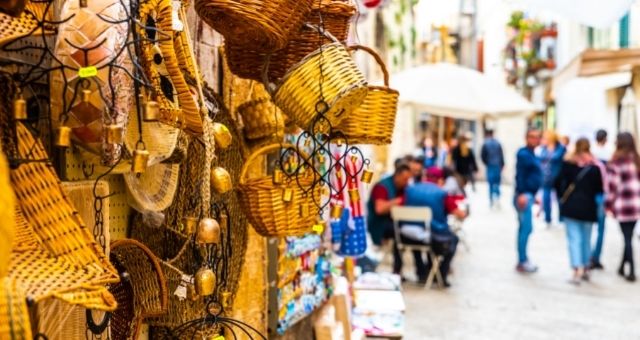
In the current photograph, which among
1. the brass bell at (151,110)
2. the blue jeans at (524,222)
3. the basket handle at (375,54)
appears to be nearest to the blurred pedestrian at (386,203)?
the blue jeans at (524,222)

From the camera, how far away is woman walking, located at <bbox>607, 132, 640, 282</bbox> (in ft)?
23.6

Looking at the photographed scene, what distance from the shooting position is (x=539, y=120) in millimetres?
26188

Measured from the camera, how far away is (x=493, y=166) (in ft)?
49.5

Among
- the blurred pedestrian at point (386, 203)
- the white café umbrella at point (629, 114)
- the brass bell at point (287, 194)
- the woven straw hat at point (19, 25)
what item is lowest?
the blurred pedestrian at point (386, 203)

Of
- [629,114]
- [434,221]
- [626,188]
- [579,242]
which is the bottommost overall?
[579,242]

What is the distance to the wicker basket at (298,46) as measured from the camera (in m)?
1.80

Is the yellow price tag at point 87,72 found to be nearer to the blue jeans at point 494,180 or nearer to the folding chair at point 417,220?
the folding chair at point 417,220

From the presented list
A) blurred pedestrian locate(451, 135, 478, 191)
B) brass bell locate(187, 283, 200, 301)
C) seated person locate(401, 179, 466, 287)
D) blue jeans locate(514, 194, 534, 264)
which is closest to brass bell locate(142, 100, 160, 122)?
brass bell locate(187, 283, 200, 301)

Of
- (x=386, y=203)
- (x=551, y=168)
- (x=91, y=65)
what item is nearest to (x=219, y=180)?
(x=91, y=65)

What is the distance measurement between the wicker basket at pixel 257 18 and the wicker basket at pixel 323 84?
0.09 metres

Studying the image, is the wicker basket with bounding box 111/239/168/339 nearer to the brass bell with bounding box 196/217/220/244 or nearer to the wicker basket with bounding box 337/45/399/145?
the brass bell with bounding box 196/217/220/244

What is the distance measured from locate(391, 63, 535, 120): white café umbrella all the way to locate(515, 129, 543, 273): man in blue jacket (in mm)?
Result: 975

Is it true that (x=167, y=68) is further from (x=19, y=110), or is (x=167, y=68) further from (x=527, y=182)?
(x=527, y=182)

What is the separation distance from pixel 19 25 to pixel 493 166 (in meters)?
14.7
